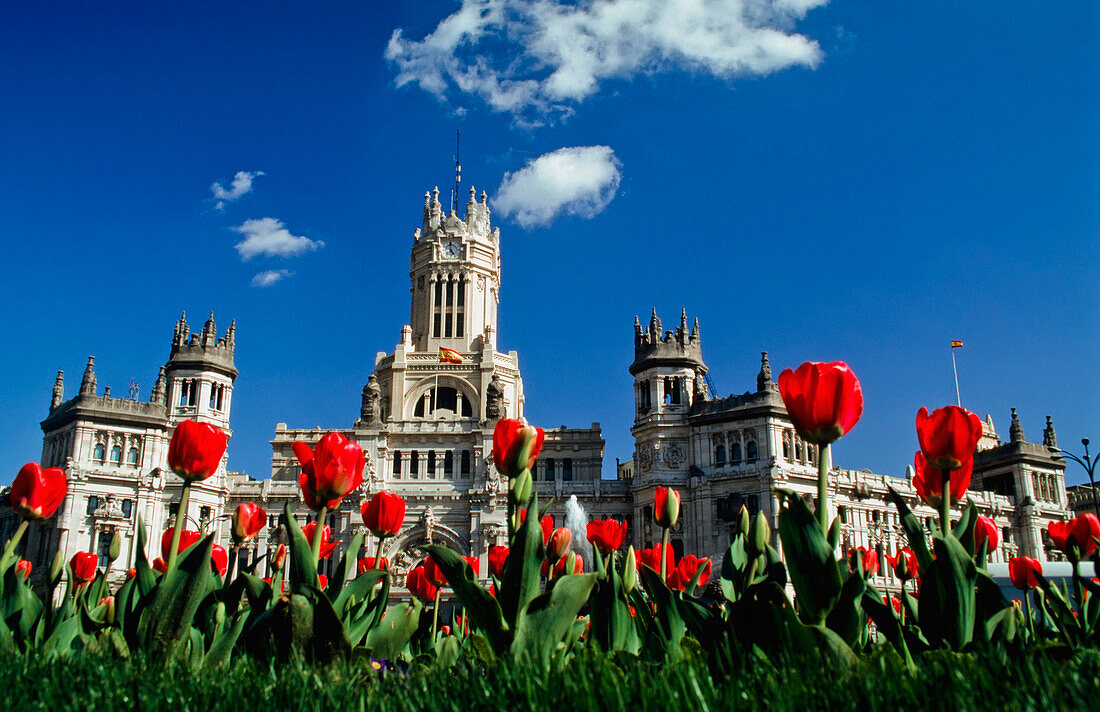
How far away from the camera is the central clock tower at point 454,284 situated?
225ft

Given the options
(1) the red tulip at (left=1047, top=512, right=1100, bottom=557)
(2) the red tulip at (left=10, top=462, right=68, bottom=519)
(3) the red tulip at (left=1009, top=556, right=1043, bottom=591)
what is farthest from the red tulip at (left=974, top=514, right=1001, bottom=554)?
(2) the red tulip at (left=10, top=462, right=68, bottom=519)

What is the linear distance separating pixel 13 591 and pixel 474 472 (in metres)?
49.6

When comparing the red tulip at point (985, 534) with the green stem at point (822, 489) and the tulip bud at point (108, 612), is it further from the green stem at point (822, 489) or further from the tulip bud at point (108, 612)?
the tulip bud at point (108, 612)

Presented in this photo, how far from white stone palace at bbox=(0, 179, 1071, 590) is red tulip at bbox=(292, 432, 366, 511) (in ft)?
153

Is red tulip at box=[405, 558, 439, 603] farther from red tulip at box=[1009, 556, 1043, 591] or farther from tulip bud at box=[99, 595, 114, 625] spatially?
red tulip at box=[1009, 556, 1043, 591]

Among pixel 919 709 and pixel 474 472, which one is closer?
pixel 919 709

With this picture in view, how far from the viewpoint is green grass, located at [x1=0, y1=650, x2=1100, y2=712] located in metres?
4.11

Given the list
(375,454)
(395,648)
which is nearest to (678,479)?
(375,454)

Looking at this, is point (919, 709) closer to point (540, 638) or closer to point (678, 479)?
point (540, 638)

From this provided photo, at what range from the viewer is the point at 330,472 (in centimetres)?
753

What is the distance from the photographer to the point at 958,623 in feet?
19.0

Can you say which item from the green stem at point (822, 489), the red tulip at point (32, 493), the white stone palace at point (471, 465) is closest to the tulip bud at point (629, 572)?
the green stem at point (822, 489)

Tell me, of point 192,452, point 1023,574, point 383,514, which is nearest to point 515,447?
point 383,514

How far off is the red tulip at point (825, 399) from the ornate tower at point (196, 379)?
5674cm
